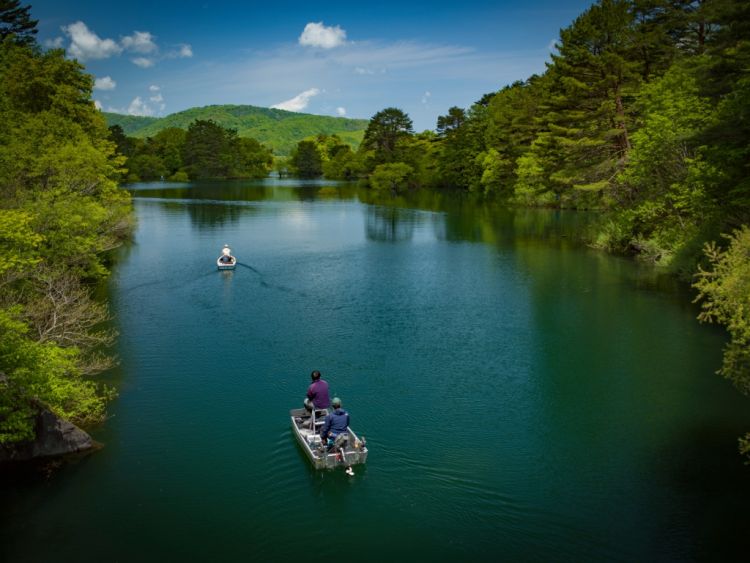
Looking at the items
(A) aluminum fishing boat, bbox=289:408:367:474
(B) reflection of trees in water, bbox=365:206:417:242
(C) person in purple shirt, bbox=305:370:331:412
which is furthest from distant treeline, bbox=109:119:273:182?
(A) aluminum fishing boat, bbox=289:408:367:474

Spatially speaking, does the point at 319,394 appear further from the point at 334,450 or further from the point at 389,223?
the point at 389,223

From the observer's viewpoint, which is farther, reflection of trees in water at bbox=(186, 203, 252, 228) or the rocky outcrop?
reflection of trees in water at bbox=(186, 203, 252, 228)

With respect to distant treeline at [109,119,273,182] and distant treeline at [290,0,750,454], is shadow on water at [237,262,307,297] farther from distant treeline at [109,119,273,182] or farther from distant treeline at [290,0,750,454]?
distant treeline at [109,119,273,182]

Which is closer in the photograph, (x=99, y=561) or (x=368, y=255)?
(x=99, y=561)

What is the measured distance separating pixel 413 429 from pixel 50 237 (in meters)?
18.4

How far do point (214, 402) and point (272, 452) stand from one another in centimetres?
395

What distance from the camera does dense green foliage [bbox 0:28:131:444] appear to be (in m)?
13.8

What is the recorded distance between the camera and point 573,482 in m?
14.5

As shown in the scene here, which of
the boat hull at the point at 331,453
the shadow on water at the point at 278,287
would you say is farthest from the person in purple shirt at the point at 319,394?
the shadow on water at the point at 278,287

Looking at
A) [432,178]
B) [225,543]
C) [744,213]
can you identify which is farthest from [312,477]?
[432,178]

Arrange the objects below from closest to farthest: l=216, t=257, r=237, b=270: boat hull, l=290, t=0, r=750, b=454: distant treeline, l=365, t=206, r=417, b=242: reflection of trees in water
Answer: l=290, t=0, r=750, b=454: distant treeline < l=216, t=257, r=237, b=270: boat hull < l=365, t=206, r=417, b=242: reflection of trees in water

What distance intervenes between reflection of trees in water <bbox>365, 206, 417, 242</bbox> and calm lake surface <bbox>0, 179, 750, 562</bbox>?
1830cm

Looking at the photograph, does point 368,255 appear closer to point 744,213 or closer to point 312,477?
point 744,213

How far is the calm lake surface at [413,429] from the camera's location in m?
12.6
